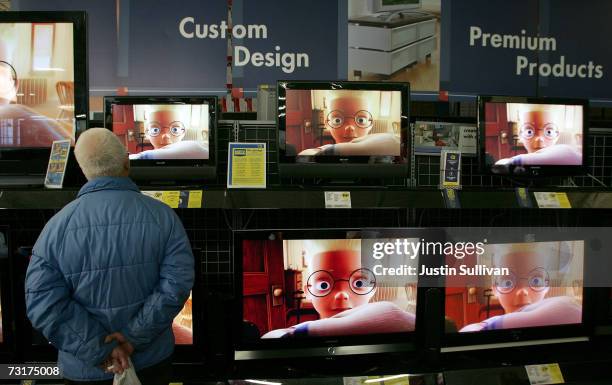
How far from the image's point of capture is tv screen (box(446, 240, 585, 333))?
2117 mm

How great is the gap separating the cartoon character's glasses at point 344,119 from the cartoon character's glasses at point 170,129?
59 cm

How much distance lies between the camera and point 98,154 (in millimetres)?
1483

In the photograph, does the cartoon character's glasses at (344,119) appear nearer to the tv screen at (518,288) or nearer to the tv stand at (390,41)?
the tv screen at (518,288)

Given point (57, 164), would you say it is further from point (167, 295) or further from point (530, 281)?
point (530, 281)

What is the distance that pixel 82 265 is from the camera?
4.62 ft

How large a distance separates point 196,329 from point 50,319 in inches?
28.7

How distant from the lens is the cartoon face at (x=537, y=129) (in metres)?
2.25

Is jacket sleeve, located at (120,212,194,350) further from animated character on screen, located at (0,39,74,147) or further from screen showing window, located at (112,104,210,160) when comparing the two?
animated character on screen, located at (0,39,74,147)

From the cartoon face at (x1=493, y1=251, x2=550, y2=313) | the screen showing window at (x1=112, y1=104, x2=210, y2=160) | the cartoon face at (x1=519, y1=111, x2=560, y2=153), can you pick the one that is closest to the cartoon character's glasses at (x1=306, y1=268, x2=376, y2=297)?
the cartoon face at (x1=493, y1=251, x2=550, y2=313)

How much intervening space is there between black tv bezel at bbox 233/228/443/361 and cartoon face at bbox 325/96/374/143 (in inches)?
15.9

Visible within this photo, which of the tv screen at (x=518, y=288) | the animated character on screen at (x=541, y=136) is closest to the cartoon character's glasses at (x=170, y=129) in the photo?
the tv screen at (x=518, y=288)

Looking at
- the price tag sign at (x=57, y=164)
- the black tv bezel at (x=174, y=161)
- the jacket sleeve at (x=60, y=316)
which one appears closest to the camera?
the jacket sleeve at (x=60, y=316)

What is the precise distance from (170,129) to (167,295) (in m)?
0.87

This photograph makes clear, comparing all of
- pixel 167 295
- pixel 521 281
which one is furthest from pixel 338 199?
pixel 521 281
